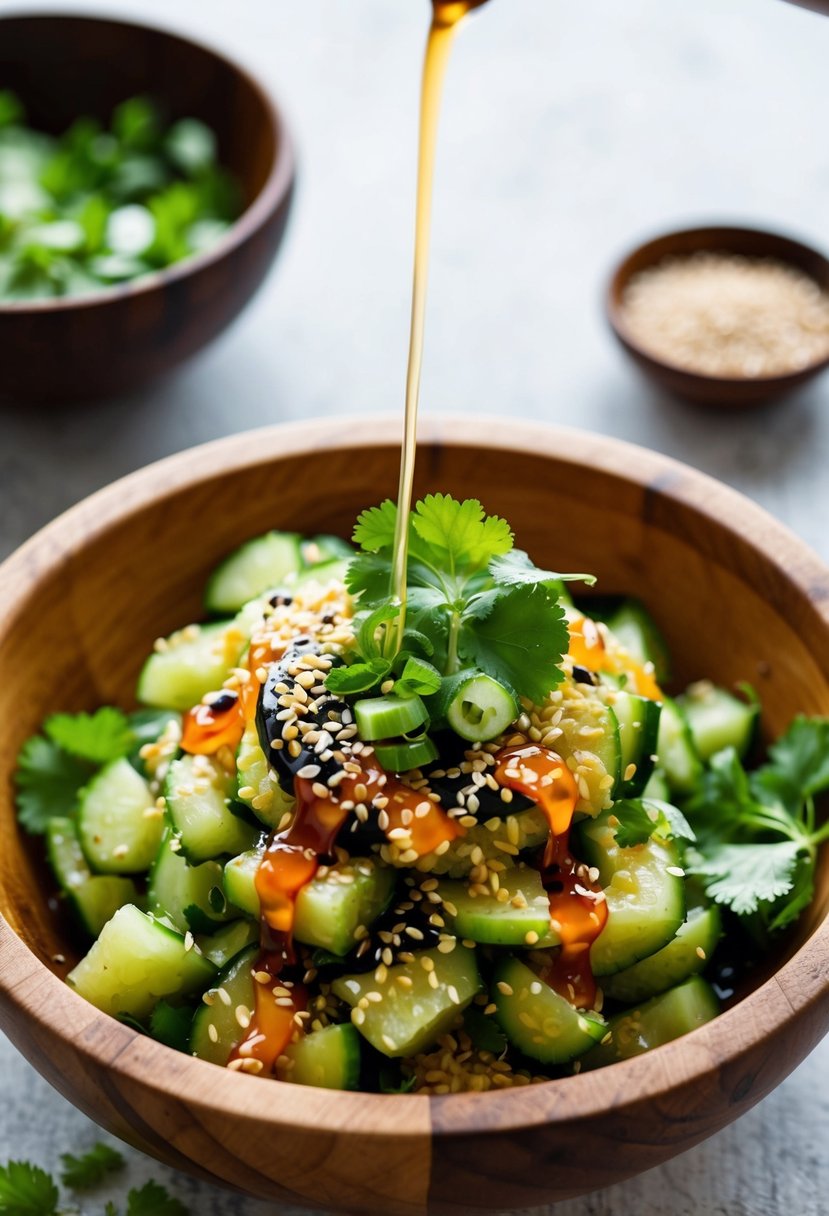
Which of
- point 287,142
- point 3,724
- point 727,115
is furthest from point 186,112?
point 3,724

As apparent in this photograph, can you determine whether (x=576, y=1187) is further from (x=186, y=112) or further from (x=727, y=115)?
(x=727, y=115)

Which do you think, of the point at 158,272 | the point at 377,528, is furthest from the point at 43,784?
the point at 158,272

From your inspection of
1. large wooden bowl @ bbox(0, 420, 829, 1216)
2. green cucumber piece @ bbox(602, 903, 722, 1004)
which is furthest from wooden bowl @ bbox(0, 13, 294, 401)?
green cucumber piece @ bbox(602, 903, 722, 1004)

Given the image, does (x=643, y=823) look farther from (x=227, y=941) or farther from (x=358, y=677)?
(x=227, y=941)

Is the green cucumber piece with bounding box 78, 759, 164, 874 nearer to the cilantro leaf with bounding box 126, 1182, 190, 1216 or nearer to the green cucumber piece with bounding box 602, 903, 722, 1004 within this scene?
the cilantro leaf with bounding box 126, 1182, 190, 1216

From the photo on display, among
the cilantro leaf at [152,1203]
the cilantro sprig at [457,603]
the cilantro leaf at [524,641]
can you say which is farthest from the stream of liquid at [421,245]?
the cilantro leaf at [152,1203]
